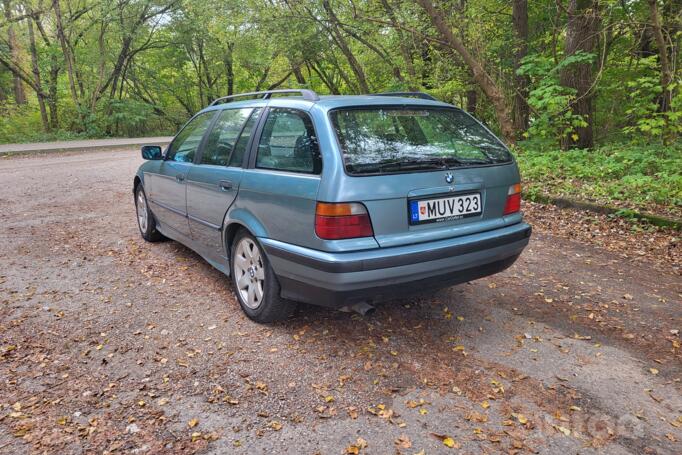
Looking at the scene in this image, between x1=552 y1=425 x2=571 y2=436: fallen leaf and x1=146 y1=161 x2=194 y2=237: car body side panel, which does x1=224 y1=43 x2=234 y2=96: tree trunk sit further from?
x1=552 y1=425 x2=571 y2=436: fallen leaf

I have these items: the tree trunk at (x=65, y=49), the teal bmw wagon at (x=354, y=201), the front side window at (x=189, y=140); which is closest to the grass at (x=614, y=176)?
the teal bmw wagon at (x=354, y=201)

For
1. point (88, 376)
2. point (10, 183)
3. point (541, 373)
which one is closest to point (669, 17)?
point (541, 373)

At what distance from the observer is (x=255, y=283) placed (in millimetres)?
3551

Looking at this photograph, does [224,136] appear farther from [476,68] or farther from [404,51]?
[404,51]

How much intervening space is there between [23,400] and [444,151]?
2939 mm

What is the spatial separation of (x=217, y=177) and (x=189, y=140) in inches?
40.5

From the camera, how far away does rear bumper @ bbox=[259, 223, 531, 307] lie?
110 inches

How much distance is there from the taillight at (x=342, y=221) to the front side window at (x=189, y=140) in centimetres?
211

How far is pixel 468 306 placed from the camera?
3.88 meters

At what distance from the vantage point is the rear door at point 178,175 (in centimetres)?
450

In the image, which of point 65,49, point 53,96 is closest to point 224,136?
point 65,49

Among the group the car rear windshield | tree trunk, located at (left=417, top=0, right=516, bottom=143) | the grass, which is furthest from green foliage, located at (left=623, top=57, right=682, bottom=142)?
the car rear windshield

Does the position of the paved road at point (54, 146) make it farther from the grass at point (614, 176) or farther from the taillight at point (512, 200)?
the taillight at point (512, 200)

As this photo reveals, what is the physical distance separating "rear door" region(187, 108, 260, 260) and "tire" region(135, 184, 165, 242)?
1473 millimetres
